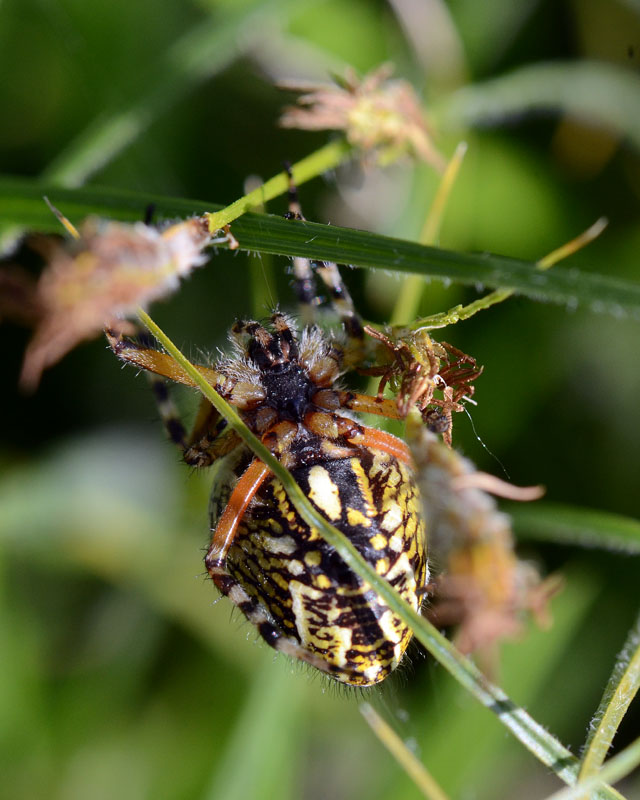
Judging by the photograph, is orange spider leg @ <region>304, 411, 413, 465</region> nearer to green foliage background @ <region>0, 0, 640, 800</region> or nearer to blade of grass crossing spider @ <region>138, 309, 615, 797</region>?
blade of grass crossing spider @ <region>138, 309, 615, 797</region>

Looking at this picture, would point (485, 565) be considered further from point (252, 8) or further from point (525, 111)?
point (525, 111)

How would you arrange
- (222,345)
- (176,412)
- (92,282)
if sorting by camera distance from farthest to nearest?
(222,345)
(176,412)
(92,282)

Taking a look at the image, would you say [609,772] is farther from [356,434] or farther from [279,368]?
[279,368]

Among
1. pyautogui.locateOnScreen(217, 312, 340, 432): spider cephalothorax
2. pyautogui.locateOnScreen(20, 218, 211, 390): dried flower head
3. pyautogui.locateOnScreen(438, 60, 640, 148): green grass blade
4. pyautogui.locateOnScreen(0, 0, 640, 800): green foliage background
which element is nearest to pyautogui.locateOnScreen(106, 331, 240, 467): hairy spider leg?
pyautogui.locateOnScreen(217, 312, 340, 432): spider cephalothorax

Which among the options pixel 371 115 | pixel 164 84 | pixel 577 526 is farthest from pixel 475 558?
pixel 164 84

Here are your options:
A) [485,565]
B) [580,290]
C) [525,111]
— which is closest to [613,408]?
[525,111]

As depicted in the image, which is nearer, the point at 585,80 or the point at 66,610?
the point at 585,80
